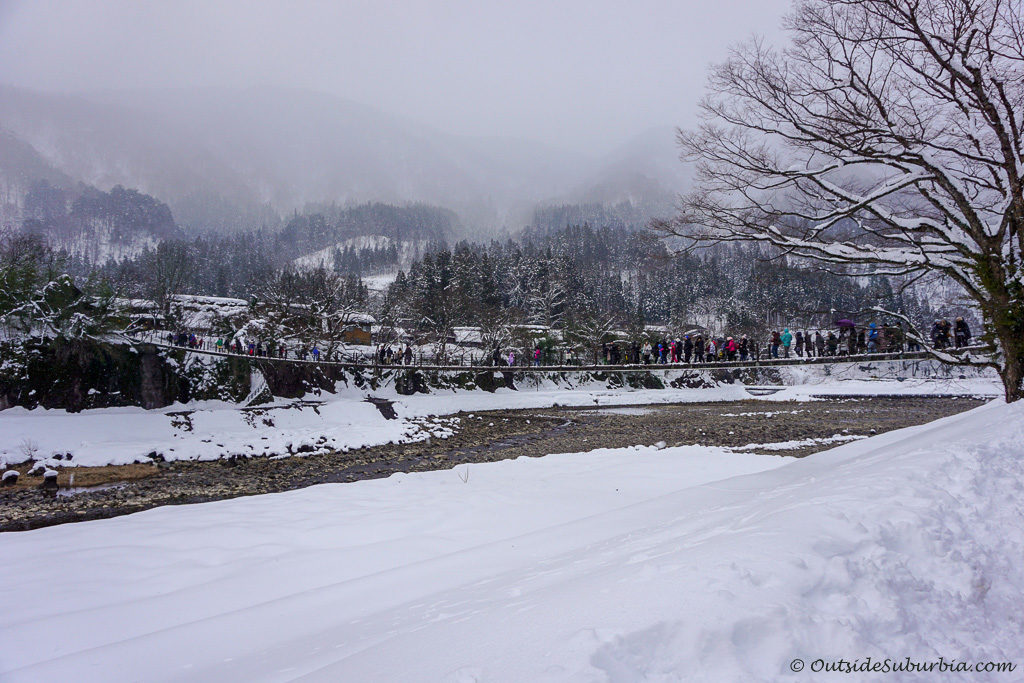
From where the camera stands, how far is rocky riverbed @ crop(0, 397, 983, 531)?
35.1 ft

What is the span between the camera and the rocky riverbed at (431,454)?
10.7 metres

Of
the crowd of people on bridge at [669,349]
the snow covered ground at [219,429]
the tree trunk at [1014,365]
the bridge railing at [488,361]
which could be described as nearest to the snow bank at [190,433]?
the snow covered ground at [219,429]

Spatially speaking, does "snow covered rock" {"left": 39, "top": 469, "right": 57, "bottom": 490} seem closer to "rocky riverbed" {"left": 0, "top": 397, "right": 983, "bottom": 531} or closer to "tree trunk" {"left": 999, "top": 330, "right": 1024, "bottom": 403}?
"rocky riverbed" {"left": 0, "top": 397, "right": 983, "bottom": 531}

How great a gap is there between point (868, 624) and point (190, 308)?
176 feet

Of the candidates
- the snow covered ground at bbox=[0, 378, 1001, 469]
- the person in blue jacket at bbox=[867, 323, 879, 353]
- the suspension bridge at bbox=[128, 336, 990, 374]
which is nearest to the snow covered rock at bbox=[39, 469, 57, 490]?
the snow covered ground at bbox=[0, 378, 1001, 469]

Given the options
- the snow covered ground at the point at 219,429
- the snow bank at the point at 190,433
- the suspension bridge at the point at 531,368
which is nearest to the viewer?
the snow bank at the point at 190,433

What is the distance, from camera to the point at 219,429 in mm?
19484

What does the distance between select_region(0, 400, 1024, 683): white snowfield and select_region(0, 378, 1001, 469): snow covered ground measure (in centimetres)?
775

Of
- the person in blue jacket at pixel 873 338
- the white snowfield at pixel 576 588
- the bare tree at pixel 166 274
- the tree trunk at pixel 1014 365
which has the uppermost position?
the bare tree at pixel 166 274

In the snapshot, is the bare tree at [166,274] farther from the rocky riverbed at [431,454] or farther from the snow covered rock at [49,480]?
the rocky riverbed at [431,454]

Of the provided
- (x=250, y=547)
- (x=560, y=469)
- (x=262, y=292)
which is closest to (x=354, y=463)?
(x=560, y=469)

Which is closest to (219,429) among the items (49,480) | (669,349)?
(49,480)

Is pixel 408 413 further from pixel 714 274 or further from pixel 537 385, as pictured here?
pixel 714 274

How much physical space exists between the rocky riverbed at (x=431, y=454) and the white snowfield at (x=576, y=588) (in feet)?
16.2
